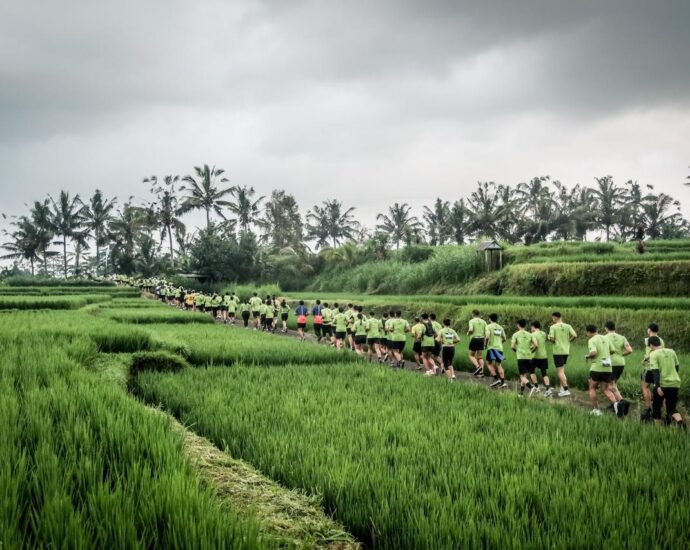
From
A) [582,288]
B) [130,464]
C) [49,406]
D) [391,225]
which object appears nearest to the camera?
[130,464]

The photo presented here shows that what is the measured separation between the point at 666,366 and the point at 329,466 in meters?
5.24

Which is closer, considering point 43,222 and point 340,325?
point 340,325

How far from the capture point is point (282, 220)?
53281 millimetres

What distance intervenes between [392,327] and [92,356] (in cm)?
678

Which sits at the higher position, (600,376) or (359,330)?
(359,330)

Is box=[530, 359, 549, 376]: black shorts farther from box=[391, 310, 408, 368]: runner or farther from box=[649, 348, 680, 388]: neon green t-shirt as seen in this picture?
box=[391, 310, 408, 368]: runner

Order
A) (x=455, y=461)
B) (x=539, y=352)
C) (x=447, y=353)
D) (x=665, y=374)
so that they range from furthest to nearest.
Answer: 1. (x=447, y=353)
2. (x=539, y=352)
3. (x=665, y=374)
4. (x=455, y=461)

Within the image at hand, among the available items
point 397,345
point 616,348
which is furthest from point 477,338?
point 616,348

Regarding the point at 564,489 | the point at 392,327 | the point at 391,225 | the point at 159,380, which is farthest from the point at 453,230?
the point at 564,489

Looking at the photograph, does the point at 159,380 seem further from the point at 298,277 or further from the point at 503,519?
the point at 298,277

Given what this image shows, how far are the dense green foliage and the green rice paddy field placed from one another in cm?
2

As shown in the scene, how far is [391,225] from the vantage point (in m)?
53.7

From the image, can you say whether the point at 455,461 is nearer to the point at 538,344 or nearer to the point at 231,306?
the point at 538,344

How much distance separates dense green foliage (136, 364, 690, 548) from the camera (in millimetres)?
2914
